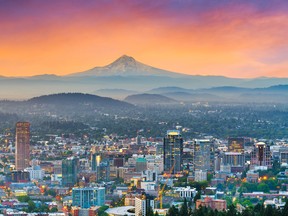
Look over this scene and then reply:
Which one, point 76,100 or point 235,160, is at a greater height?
point 76,100

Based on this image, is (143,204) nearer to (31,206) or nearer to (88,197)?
(88,197)

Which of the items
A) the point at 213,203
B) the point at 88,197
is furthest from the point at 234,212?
the point at 88,197

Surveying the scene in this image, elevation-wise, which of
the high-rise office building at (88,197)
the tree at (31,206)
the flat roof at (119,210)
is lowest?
the tree at (31,206)

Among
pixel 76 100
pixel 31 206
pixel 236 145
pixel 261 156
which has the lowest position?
pixel 31 206

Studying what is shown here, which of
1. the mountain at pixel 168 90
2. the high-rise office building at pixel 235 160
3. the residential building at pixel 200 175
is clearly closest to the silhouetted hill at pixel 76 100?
the mountain at pixel 168 90

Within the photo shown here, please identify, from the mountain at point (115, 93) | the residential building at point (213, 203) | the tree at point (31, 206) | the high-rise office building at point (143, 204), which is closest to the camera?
the high-rise office building at point (143, 204)

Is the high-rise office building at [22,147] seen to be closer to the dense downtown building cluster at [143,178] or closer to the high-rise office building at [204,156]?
the dense downtown building cluster at [143,178]

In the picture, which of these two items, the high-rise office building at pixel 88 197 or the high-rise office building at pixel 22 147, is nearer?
the high-rise office building at pixel 88 197

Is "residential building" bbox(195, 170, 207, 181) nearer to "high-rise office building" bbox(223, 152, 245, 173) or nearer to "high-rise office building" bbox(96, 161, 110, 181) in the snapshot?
"high-rise office building" bbox(223, 152, 245, 173)
